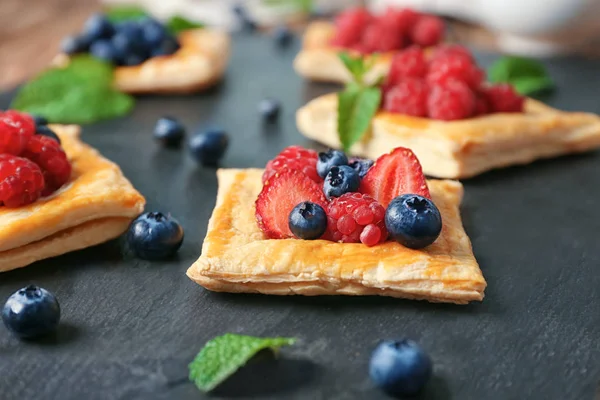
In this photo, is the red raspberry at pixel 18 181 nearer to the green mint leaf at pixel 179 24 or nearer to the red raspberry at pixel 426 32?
the green mint leaf at pixel 179 24

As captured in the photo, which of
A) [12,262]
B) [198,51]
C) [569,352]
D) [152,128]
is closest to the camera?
[569,352]

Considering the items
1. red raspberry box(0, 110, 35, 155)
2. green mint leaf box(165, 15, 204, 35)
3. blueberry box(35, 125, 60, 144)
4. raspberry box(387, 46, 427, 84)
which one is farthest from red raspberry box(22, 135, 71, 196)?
green mint leaf box(165, 15, 204, 35)

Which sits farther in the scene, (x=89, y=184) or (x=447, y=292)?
(x=89, y=184)

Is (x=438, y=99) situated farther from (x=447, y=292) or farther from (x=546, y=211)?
(x=447, y=292)

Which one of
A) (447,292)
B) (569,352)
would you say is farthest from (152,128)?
(569,352)

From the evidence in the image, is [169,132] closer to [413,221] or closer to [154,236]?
[154,236]

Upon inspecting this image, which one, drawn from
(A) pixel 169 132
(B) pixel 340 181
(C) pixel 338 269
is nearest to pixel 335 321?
(C) pixel 338 269
